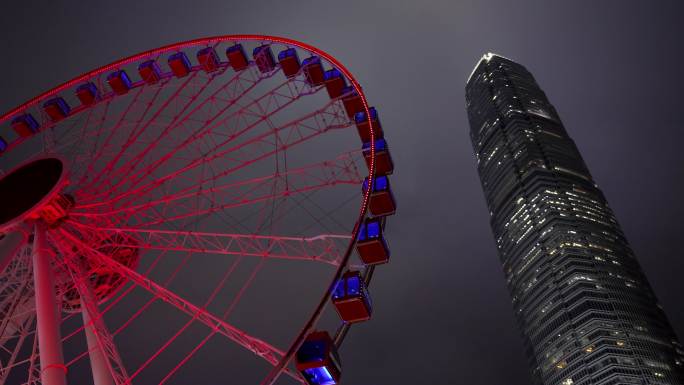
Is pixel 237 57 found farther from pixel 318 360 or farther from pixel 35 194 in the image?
pixel 318 360

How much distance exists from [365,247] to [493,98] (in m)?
128

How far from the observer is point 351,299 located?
14.7 metres

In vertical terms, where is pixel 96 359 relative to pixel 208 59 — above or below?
below

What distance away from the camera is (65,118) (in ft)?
81.6

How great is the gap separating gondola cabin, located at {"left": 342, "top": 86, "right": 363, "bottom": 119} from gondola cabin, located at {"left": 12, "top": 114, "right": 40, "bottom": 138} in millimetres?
11573

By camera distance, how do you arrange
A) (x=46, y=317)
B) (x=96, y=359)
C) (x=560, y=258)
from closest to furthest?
(x=46, y=317) < (x=96, y=359) < (x=560, y=258)

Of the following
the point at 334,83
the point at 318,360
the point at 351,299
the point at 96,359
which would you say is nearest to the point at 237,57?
the point at 334,83

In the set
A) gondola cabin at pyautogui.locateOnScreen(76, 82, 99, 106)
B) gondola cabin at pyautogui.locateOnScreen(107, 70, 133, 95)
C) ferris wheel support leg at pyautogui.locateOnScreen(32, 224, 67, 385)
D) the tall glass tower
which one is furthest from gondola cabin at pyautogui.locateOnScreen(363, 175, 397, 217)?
the tall glass tower

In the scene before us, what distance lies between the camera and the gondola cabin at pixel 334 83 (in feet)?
77.5

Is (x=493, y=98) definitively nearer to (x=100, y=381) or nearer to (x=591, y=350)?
(x=591, y=350)

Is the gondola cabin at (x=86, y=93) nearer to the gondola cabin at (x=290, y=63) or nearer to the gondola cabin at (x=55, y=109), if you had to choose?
the gondola cabin at (x=55, y=109)

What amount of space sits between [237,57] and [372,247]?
11091mm

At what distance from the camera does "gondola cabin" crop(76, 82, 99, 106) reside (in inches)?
968

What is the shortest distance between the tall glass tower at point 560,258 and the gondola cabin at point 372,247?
81287mm
